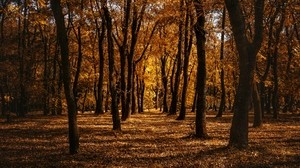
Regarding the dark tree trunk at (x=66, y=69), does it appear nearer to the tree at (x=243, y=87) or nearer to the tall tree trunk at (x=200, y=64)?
the tree at (x=243, y=87)

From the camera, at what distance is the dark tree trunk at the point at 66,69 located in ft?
41.5

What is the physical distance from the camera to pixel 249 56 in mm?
14195

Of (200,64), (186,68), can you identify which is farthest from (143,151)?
(186,68)

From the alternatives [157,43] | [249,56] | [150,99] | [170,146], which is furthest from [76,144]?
[150,99]

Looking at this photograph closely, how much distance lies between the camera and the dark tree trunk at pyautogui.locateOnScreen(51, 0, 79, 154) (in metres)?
12.6

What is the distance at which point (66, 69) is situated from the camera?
1292 centimetres

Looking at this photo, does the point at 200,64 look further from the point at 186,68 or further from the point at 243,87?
the point at 186,68

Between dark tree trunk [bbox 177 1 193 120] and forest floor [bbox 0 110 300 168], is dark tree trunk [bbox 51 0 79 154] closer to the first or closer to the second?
forest floor [bbox 0 110 300 168]

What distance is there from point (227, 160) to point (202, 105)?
6343 mm

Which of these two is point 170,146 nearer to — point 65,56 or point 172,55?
point 65,56

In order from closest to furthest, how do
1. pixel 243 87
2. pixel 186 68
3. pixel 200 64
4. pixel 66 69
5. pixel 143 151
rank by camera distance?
pixel 66 69 < pixel 243 87 < pixel 143 151 < pixel 200 64 < pixel 186 68

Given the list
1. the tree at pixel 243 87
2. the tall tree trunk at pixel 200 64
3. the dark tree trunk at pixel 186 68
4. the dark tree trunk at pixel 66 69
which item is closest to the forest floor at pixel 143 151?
the tree at pixel 243 87

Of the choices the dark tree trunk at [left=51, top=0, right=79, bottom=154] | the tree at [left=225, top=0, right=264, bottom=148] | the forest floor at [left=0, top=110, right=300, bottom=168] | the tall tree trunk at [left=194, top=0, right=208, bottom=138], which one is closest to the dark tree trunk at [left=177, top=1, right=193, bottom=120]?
the tall tree trunk at [left=194, top=0, right=208, bottom=138]

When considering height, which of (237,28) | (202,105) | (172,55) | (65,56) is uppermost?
(172,55)
